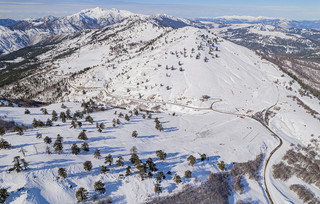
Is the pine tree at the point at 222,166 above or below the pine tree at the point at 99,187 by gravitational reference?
below

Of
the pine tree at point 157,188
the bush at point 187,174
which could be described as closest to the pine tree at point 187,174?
the bush at point 187,174

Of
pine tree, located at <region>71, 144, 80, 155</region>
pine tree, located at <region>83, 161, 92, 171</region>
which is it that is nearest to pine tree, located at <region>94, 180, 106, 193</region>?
pine tree, located at <region>83, 161, 92, 171</region>

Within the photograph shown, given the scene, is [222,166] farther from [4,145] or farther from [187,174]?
[4,145]

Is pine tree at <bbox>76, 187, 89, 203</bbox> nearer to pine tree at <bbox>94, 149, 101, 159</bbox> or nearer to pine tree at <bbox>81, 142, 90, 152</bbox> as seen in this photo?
pine tree at <bbox>94, 149, 101, 159</bbox>

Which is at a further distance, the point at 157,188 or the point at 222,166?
the point at 222,166

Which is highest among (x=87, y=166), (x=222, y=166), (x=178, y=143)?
(x=87, y=166)

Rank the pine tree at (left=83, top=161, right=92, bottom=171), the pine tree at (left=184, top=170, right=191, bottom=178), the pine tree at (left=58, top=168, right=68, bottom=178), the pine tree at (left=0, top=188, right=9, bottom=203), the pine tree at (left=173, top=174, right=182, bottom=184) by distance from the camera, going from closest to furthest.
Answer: the pine tree at (left=0, top=188, right=9, bottom=203) → the pine tree at (left=58, top=168, right=68, bottom=178) → the pine tree at (left=83, top=161, right=92, bottom=171) → the pine tree at (left=173, top=174, right=182, bottom=184) → the pine tree at (left=184, top=170, right=191, bottom=178)

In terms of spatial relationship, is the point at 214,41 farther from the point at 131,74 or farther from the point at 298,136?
the point at 298,136

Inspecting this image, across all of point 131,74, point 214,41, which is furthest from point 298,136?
point 214,41

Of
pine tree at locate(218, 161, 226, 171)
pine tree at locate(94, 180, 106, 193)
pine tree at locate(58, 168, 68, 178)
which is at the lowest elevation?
pine tree at locate(218, 161, 226, 171)

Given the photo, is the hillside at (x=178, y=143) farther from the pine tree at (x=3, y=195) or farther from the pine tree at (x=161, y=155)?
the pine tree at (x=3, y=195)

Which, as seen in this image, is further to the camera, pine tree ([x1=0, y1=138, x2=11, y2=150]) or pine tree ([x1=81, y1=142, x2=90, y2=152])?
pine tree ([x1=81, y1=142, x2=90, y2=152])

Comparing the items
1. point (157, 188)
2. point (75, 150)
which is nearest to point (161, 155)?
point (157, 188)
